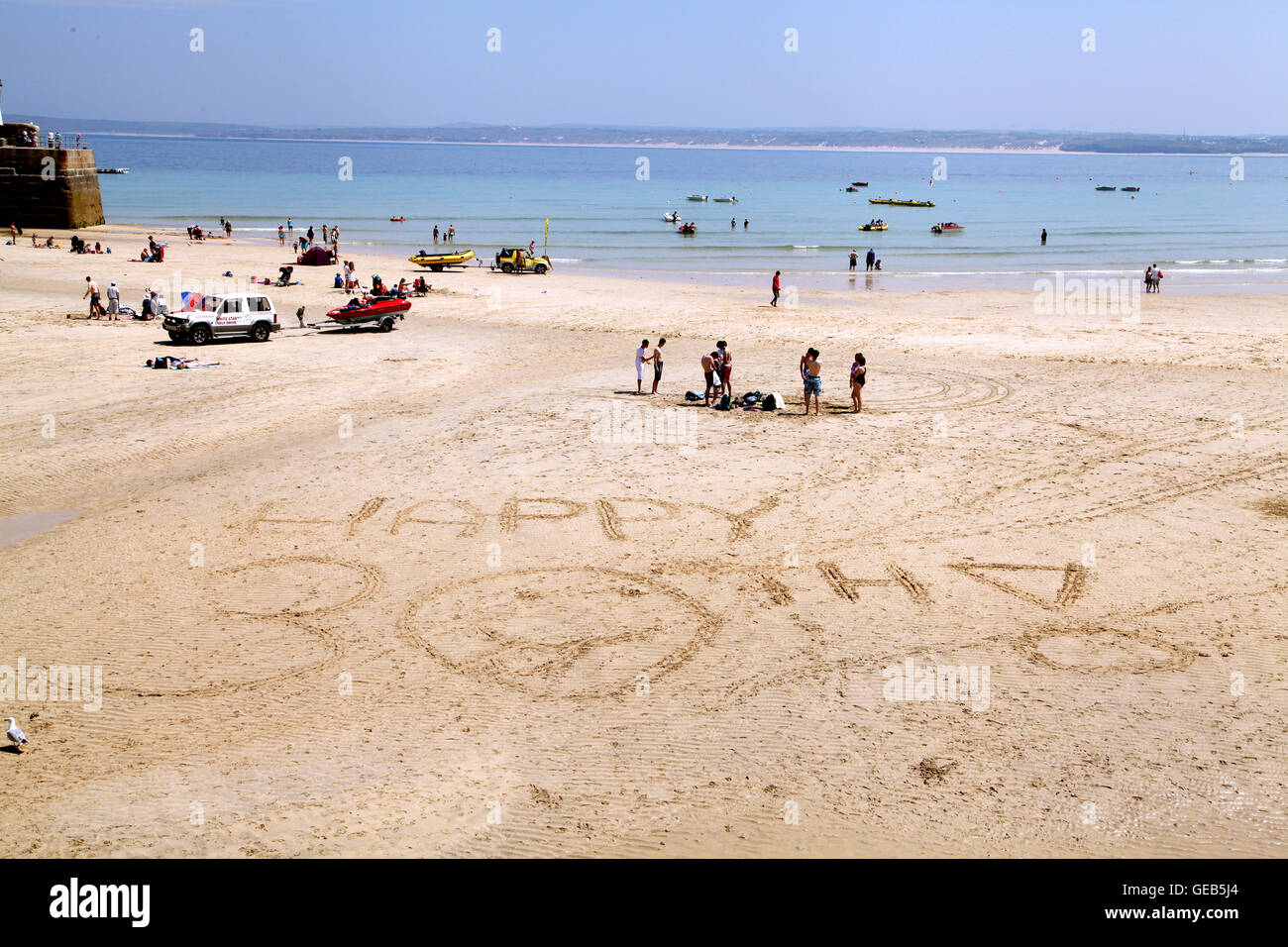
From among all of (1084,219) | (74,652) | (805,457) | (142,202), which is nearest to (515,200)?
(142,202)

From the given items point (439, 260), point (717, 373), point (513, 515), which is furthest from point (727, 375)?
point (439, 260)

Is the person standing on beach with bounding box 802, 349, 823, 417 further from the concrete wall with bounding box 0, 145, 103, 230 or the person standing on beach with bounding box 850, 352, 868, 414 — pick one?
the concrete wall with bounding box 0, 145, 103, 230

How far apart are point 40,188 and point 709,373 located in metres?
56.7

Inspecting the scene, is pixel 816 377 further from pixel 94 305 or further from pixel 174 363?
pixel 94 305

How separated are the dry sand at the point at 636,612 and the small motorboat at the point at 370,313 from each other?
639 centimetres

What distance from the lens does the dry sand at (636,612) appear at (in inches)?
367

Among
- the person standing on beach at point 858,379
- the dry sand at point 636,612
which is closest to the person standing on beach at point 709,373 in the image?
the dry sand at point 636,612

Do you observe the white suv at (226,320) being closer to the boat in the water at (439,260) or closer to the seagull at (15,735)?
the boat in the water at (439,260)

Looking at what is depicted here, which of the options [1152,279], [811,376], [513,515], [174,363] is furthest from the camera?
[1152,279]

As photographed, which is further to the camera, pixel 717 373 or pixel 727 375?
pixel 717 373

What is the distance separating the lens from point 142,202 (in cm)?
9531

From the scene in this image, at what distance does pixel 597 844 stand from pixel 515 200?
106 meters

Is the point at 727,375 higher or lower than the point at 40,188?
lower

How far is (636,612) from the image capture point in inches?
525
